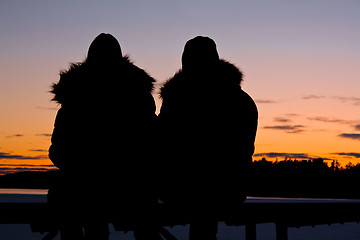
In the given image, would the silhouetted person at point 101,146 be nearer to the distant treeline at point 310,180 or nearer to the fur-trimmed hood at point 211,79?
the fur-trimmed hood at point 211,79

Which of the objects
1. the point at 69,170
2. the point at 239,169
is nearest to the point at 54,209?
the point at 69,170

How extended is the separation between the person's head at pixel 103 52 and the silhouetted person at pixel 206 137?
64 centimetres

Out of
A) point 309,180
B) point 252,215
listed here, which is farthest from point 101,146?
point 309,180

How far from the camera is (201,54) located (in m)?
4.54

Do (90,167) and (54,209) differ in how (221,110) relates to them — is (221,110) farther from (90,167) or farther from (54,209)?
(54,209)

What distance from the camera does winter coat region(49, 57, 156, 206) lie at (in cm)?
455

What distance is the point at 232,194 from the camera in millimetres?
4465

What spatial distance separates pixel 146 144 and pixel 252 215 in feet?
4.57

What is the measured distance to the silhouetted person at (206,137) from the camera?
4.40m

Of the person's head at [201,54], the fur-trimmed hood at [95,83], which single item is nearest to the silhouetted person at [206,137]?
the person's head at [201,54]

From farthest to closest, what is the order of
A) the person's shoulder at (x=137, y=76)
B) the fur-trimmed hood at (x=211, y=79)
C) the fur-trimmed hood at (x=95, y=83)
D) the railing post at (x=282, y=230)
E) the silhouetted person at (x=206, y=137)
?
1. the railing post at (x=282, y=230)
2. the person's shoulder at (x=137, y=76)
3. the fur-trimmed hood at (x=95, y=83)
4. the fur-trimmed hood at (x=211, y=79)
5. the silhouetted person at (x=206, y=137)

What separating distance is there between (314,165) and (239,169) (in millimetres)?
101611

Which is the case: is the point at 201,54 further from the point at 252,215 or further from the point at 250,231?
the point at 250,231

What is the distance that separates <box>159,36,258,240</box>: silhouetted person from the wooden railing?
0.94 feet
